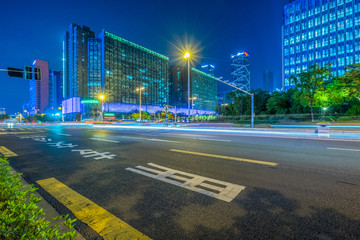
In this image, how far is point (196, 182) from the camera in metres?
4.12

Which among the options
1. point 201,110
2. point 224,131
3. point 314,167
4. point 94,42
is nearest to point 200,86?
point 201,110

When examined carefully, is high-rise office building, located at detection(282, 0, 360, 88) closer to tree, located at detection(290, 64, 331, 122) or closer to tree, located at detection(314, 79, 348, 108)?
tree, located at detection(290, 64, 331, 122)

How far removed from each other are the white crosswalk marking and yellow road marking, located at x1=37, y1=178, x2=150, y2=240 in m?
1.62

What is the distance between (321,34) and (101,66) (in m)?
→ 117

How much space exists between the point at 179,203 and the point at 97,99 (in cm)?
10997

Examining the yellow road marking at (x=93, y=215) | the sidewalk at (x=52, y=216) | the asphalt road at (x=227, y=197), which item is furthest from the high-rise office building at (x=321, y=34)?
the sidewalk at (x=52, y=216)

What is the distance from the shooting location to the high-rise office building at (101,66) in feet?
338

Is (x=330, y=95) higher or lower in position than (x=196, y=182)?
higher

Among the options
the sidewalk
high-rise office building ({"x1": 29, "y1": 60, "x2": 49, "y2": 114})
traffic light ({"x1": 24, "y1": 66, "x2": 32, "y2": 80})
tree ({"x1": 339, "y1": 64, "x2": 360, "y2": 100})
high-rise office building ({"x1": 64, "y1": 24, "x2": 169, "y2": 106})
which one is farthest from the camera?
high-rise office building ({"x1": 29, "y1": 60, "x2": 49, "y2": 114})

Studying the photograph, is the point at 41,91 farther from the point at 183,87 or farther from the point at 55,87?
the point at 183,87

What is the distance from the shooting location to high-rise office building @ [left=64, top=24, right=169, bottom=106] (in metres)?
103

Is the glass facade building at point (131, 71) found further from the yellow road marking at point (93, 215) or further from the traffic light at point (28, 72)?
the yellow road marking at point (93, 215)

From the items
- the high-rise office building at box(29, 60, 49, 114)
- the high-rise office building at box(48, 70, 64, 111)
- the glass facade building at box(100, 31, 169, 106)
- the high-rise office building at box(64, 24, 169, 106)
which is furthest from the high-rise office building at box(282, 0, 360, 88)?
the high-rise office building at box(29, 60, 49, 114)

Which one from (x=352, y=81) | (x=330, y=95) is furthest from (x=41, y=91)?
(x=352, y=81)
